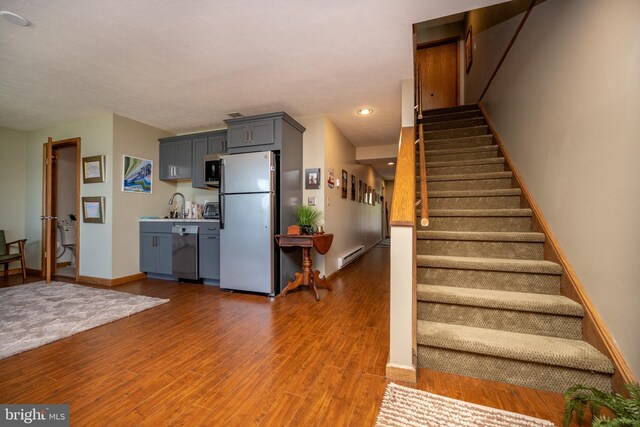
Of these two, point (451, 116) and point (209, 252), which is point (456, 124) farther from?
point (209, 252)

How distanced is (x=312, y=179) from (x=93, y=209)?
324 cm

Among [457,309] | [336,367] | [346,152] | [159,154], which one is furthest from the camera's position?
[346,152]

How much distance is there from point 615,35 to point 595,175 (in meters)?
0.73

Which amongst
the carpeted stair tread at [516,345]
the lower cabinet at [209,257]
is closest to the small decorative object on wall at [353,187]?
the lower cabinet at [209,257]

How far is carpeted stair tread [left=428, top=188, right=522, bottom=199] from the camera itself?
246 centimetres

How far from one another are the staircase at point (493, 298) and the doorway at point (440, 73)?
3216mm

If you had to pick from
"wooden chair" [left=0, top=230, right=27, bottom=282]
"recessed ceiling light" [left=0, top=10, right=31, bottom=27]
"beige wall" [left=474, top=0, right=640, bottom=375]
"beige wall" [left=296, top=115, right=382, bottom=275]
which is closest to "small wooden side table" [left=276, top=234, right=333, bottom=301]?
"beige wall" [left=296, top=115, right=382, bottom=275]

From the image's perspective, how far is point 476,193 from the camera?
254cm

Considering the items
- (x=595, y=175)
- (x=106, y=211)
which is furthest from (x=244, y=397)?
(x=106, y=211)

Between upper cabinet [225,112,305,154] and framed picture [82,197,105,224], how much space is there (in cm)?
208

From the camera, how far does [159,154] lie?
4.39 meters

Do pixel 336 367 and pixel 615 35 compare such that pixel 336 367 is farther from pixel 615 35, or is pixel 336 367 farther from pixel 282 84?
pixel 282 84

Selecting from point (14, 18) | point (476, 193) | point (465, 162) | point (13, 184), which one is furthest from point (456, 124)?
point (13, 184)

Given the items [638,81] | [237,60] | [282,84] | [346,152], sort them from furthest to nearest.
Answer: [346,152]
[282,84]
[237,60]
[638,81]
